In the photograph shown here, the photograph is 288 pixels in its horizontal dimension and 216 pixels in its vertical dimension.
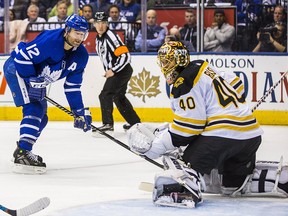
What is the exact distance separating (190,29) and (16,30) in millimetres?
1930

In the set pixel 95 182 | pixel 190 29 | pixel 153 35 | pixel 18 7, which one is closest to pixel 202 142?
pixel 95 182

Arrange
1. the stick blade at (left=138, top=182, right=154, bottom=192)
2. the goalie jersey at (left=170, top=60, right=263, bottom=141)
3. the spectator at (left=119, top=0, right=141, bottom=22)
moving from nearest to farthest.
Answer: the goalie jersey at (left=170, top=60, right=263, bottom=141), the stick blade at (left=138, top=182, right=154, bottom=192), the spectator at (left=119, top=0, right=141, bottom=22)

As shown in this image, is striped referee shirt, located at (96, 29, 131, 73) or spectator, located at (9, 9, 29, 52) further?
spectator, located at (9, 9, 29, 52)

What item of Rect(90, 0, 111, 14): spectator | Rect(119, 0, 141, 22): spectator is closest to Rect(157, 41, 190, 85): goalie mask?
Rect(119, 0, 141, 22): spectator

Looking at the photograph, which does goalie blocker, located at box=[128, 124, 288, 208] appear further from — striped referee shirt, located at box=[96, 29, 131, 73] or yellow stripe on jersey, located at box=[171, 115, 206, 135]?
striped referee shirt, located at box=[96, 29, 131, 73]

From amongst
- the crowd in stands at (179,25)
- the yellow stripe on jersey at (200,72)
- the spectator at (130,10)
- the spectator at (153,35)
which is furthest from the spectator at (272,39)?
the yellow stripe on jersey at (200,72)

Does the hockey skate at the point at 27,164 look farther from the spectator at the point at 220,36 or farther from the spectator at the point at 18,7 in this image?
the spectator at the point at 18,7

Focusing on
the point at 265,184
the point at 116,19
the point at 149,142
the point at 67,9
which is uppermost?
the point at 67,9

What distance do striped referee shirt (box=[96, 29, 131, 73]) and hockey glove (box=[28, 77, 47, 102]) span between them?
2.49 metres

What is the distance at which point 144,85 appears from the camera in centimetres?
945

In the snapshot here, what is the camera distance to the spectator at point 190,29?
31.2ft

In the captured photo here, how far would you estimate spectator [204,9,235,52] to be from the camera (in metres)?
9.41

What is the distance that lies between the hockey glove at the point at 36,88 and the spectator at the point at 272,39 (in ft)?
12.5

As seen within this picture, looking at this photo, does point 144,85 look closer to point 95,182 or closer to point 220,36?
point 220,36
